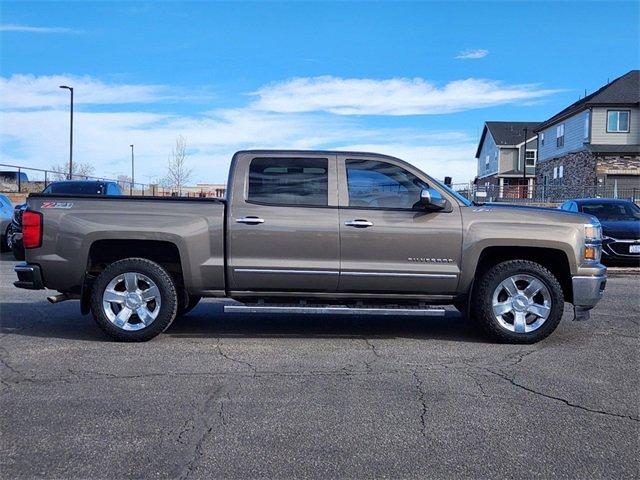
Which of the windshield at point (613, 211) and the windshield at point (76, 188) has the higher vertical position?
the windshield at point (76, 188)

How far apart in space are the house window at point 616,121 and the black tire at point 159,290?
36136mm

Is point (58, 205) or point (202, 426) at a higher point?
point (58, 205)

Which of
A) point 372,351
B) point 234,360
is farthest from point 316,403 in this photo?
point 372,351

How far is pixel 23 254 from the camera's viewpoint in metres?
6.52

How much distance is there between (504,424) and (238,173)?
3.64 m

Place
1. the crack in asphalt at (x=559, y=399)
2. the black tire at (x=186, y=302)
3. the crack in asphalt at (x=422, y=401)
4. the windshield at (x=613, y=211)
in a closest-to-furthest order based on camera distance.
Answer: the crack in asphalt at (x=422, y=401) → the crack in asphalt at (x=559, y=399) → the black tire at (x=186, y=302) → the windshield at (x=613, y=211)

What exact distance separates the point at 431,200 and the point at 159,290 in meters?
2.86

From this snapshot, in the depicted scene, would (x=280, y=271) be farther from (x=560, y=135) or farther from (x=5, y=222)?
(x=560, y=135)

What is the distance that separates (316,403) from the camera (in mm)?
4477

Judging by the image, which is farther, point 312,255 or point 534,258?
point 534,258

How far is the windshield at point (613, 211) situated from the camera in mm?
13714

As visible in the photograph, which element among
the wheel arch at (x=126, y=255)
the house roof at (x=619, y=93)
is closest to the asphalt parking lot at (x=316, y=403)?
the wheel arch at (x=126, y=255)

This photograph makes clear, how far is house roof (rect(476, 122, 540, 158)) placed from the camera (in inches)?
2213

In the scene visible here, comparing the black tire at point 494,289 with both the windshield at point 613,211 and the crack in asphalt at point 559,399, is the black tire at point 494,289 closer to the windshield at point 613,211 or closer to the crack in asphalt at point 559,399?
the crack in asphalt at point 559,399
